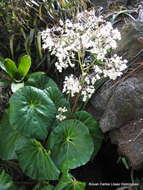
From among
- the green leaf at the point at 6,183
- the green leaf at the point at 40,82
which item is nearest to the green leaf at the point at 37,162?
the green leaf at the point at 6,183

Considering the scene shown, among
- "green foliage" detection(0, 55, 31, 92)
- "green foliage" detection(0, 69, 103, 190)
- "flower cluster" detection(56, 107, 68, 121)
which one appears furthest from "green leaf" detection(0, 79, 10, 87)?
"flower cluster" detection(56, 107, 68, 121)

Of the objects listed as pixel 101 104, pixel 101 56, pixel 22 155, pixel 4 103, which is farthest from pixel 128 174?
pixel 4 103

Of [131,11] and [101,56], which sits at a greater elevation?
[131,11]

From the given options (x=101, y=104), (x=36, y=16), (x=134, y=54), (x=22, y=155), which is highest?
(x=36, y=16)

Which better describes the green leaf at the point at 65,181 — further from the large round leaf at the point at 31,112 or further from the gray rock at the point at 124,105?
the gray rock at the point at 124,105

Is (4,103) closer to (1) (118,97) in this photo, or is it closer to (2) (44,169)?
(2) (44,169)

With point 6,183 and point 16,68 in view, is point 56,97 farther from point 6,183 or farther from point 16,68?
point 6,183
